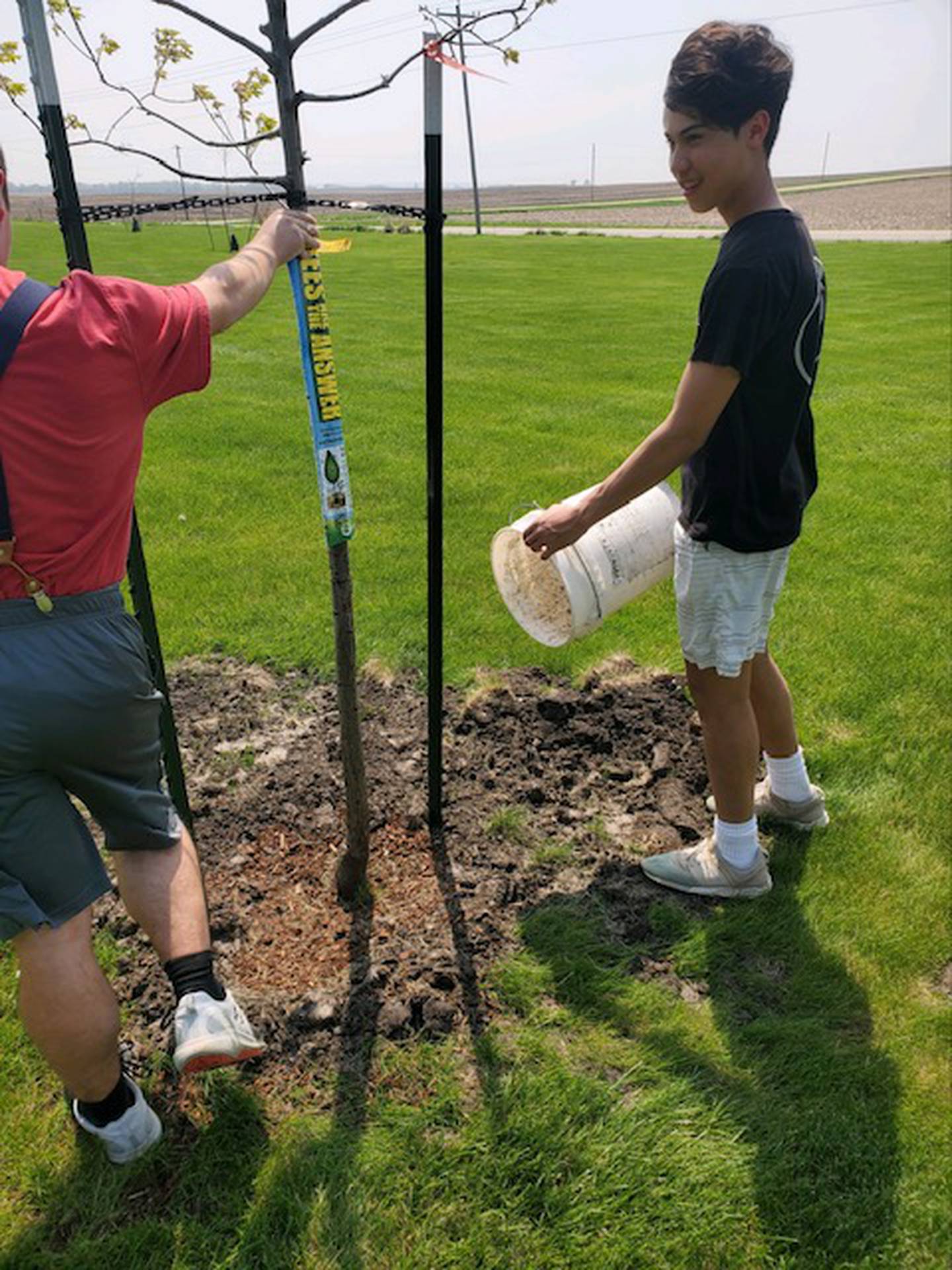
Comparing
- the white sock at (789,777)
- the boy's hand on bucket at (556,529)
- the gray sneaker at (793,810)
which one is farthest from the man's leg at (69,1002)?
the white sock at (789,777)

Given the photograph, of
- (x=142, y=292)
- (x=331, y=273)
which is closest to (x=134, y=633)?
(x=142, y=292)

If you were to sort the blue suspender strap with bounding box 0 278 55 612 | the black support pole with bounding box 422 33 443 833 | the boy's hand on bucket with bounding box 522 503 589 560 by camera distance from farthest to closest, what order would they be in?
the boy's hand on bucket with bounding box 522 503 589 560
the black support pole with bounding box 422 33 443 833
the blue suspender strap with bounding box 0 278 55 612

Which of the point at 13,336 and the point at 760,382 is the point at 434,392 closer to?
the point at 760,382

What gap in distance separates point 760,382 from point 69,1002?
2.14 meters

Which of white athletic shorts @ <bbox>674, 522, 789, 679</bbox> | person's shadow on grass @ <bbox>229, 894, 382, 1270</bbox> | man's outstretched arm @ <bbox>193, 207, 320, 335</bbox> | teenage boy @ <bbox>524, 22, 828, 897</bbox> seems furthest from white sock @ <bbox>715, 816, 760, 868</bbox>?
man's outstretched arm @ <bbox>193, 207, 320, 335</bbox>

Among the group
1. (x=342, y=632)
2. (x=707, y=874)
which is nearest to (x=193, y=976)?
(x=342, y=632)

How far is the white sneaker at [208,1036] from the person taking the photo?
1.98 m

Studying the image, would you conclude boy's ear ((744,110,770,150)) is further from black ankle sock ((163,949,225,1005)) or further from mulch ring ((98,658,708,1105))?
black ankle sock ((163,949,225,1005))

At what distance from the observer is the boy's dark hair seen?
7.11ft

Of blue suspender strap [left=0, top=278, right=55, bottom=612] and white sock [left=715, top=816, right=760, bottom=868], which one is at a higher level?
blue suspender strap [left=0, top=278, right=55, bottom=612]

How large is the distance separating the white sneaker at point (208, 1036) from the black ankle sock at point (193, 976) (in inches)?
0.7

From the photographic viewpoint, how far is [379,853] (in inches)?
123

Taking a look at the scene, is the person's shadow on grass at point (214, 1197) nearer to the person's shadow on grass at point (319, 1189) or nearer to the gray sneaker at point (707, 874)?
the person's shadow on grass at point (319, 1189)

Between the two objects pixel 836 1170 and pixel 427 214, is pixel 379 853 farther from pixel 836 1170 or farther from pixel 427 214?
pixel 427 214
